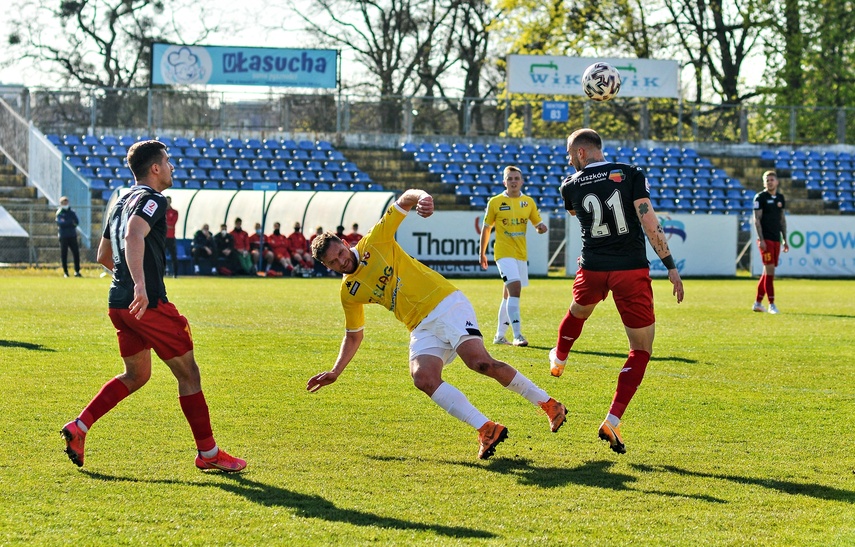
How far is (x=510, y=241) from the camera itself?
13.1 meters

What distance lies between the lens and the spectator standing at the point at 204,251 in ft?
93.7

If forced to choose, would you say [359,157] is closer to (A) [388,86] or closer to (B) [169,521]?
(A) [388,86]

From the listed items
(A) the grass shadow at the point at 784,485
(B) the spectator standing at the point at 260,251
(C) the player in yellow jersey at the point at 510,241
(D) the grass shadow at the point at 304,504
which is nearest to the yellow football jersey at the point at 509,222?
(C) the player in yellow jersey at the point at 510,241

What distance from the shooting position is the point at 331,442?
718 cm

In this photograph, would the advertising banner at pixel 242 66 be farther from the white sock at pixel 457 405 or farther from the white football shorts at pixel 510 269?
the white sock at pixel 457 405

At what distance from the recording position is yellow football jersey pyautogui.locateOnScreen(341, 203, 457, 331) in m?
6.91

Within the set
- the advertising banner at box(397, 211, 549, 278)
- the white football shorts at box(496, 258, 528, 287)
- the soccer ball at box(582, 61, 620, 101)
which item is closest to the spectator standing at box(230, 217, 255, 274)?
the advertising banner at box(397, 211, 549, 278)

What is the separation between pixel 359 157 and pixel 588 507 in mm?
33504

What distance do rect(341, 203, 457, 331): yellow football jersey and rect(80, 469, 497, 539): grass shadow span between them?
1397mm

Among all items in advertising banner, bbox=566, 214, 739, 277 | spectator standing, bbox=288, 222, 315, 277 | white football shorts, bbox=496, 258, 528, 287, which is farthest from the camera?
advertising banner, bbox=566, 214, 739, 277

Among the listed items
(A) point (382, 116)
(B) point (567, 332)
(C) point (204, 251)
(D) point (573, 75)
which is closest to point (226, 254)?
(C) point (204, 251)

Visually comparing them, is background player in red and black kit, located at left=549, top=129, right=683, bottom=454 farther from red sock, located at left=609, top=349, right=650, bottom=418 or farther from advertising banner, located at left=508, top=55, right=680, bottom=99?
advertising banner, located at left=508, top=55, right=680, bottom=99

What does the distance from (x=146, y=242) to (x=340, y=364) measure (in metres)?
1.53

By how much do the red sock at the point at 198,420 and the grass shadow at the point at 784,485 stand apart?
8.16ft
